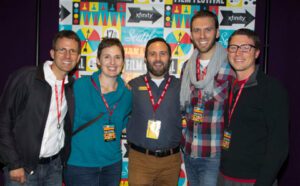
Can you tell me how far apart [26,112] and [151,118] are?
1.17m

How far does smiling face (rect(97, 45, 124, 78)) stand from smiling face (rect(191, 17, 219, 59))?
0.77m

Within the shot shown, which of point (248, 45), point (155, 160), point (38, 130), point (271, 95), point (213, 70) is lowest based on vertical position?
point (155, 160)

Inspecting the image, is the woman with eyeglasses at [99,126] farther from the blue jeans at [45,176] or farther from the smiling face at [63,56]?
the smiling face at [63,56]

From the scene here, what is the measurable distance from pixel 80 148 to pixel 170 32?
1.91 m

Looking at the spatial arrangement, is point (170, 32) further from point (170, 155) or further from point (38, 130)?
point (38, 130)

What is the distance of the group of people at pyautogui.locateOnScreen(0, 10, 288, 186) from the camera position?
2.22m

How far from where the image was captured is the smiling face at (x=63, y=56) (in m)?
2.51

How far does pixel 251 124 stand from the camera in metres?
2.21

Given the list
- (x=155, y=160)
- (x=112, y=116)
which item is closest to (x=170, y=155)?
(x=155, y=160)

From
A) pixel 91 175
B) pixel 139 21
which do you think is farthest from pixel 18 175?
pixel 139 21

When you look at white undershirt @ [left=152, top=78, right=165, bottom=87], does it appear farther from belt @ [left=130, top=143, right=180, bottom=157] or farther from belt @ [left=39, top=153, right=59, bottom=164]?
belt @ [left=39, top=153, right=59, bottom=164]

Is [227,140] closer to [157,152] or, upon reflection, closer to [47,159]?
[157,152]

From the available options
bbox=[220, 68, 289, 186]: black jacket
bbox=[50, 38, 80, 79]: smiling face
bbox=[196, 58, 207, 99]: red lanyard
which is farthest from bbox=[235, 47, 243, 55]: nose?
bbox=[50, 38, 80, 79]: smiling face

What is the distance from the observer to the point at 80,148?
8.97ft
